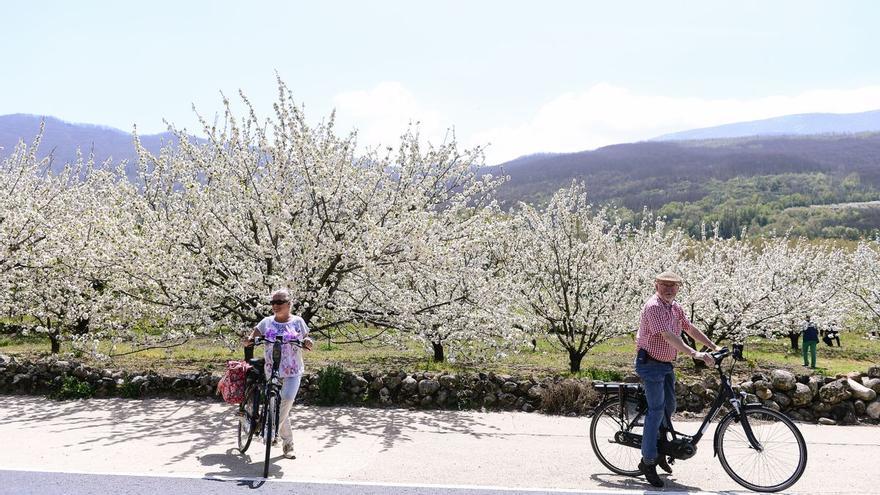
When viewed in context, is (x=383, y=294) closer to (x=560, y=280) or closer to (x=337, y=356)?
(x=560, y=280)

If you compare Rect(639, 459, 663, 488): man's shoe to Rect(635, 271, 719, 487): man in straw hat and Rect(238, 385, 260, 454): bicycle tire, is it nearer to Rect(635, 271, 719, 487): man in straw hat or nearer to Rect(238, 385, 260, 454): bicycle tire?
Rect(635, 271, 719, 487): man in straw hat

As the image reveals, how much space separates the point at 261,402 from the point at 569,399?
4.34 m

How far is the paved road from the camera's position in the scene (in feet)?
19.5

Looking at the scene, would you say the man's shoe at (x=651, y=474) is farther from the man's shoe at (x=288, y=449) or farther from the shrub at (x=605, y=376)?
the shrub at (x=605, y=376)

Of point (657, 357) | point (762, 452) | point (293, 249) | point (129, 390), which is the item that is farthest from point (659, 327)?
point (129, 390)

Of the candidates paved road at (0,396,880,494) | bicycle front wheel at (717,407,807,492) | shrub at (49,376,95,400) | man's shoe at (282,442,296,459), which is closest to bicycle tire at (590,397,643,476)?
paved road at (0,396,880,494)

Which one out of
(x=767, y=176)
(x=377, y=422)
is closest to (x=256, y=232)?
(x=377, y=422)

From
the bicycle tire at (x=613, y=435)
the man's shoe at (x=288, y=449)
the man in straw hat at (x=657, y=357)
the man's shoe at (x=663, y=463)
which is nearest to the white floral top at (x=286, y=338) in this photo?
the man's shoe at (x=288, y=449)

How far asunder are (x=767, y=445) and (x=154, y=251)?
876 centimetres

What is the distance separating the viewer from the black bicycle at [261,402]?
21.5 ft

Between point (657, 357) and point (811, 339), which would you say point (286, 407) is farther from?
point (811, 339)

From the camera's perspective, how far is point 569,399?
360 inches

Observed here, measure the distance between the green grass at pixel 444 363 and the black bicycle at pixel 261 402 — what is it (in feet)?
13.6

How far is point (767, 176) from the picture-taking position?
190 metres
